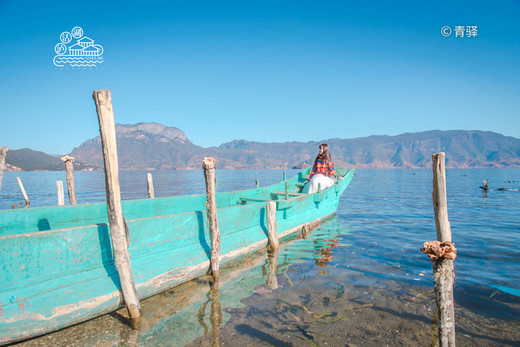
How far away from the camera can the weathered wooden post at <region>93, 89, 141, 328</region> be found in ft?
14.8

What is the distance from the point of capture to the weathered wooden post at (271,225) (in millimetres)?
8367

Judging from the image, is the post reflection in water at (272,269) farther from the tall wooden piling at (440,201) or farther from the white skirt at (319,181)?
the white skirt at (319,181)

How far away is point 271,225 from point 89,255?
5068 millimetres

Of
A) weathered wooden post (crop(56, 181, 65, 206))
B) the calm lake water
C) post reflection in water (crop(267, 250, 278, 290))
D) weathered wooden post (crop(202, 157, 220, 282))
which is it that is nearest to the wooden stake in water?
the calm lake water

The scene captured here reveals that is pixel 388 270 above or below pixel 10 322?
below

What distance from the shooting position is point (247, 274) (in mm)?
6938

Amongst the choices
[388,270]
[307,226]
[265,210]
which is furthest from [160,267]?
[307,226]

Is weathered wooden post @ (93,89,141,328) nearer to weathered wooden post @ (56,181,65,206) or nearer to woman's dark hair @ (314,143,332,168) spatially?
woman's dark hair @ (314,143,332,168)

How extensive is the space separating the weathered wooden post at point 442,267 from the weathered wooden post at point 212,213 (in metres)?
4.25

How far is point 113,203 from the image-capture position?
4.61 metres

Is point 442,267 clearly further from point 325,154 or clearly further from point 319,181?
point 325,154

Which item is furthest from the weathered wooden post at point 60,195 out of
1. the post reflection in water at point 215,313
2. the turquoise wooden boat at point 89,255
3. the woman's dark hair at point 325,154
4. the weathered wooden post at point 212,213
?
the woman's dark hair at point 325,154

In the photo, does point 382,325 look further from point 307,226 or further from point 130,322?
point 307,226

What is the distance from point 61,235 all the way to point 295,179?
1319cm
